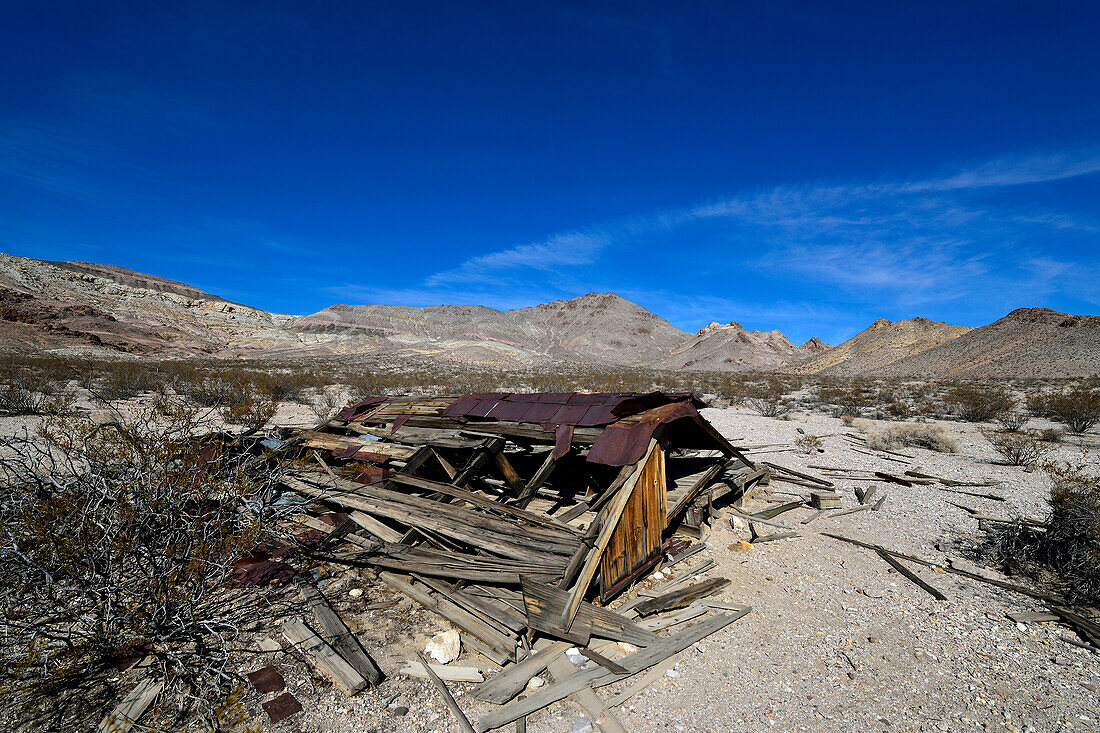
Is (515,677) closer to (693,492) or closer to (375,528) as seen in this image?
(375,528)

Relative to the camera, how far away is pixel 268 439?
7.10 metres

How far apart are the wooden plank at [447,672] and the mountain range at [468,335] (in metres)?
58.6

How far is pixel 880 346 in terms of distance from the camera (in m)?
72.0

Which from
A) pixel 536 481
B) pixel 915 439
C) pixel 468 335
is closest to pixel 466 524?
pixel 536 481

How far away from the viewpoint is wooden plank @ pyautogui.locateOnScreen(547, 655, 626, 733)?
9.97ft

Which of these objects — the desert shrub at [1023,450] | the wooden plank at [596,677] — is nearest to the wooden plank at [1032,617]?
the wooden plank at [596,677]

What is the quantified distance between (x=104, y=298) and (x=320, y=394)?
7331cm

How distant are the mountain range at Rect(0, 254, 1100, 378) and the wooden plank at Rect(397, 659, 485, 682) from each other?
58.6 m

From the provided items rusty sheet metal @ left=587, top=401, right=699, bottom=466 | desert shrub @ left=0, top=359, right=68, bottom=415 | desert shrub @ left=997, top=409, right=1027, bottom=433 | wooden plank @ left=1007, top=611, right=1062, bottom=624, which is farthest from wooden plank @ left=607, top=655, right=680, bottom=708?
desert shrub @ left=997, top=409, right=1027, bottom=433

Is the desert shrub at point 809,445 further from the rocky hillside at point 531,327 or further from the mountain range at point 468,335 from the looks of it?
the rocky hillside at point 531,327

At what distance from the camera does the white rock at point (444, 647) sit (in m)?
3.66

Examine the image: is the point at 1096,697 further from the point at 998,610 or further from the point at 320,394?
the point at 320,394

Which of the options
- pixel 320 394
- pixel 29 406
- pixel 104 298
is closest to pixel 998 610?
pixel 29 406

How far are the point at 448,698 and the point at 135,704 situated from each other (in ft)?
6.82
